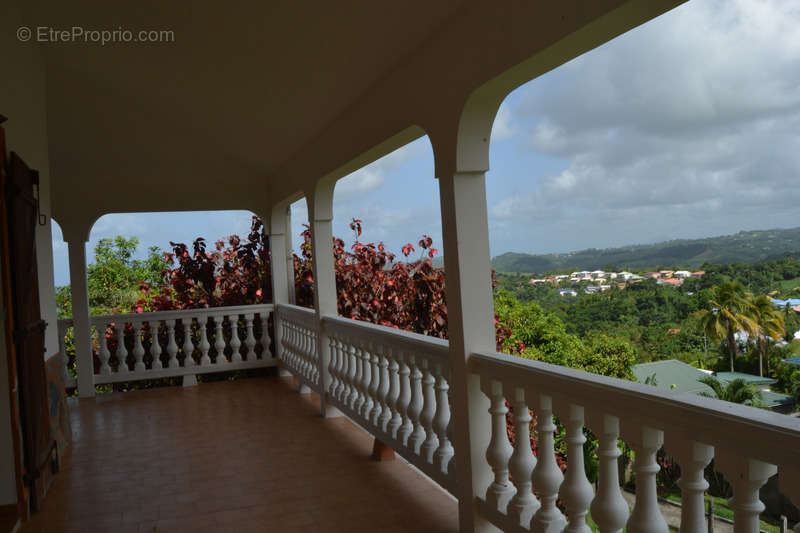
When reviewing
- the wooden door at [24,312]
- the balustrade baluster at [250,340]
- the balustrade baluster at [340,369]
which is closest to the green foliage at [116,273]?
the balustrade baluster at [250,340]

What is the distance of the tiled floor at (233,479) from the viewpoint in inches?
143

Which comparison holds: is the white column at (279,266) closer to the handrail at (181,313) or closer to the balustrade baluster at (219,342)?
the handrail at (181,313)

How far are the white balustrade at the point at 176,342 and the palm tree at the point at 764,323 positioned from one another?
576 cm

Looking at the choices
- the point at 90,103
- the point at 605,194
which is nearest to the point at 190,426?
the point at 90,103

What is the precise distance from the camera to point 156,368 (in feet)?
26.8

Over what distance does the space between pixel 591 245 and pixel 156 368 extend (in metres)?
6.65

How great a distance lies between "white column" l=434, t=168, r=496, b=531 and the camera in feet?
10.3

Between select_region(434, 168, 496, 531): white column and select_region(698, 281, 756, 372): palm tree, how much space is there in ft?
9.85

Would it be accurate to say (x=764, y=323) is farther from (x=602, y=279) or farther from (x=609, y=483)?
(x=609, y=483)

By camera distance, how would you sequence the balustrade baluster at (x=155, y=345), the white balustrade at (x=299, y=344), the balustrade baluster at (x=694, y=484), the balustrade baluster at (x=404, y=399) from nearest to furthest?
the balustrade baluster at (x=694, y=484) → the balustrade baluster at (x=404, y=399) → the white balustrade at (x=299, y=344) → the balustrade baluster at (x=155, y=345)

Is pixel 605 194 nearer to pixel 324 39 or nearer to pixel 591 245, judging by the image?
pixel 591 245

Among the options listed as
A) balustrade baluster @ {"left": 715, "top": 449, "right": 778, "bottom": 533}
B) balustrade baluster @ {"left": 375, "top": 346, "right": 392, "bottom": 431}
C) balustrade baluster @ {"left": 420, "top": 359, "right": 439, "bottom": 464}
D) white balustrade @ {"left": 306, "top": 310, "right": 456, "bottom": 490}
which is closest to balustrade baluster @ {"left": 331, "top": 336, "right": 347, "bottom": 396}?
white balustrade @ {"left": 306, "top": 310, "right": 456, "bottom": 490}

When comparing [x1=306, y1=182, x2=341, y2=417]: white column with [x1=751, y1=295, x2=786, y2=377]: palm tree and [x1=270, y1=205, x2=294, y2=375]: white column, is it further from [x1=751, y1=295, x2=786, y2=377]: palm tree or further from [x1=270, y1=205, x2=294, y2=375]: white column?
[x1=751, y1=295, x2=786, y2=377]: palm tree

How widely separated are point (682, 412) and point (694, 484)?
20cm
